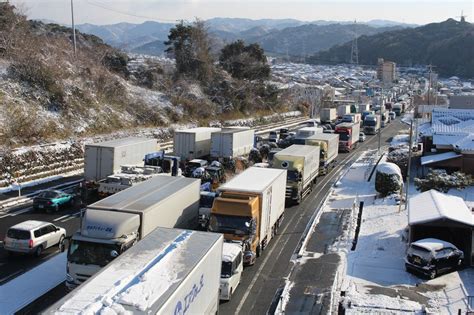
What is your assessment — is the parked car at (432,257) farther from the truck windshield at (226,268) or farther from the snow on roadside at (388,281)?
the truck windshield at (226,268)

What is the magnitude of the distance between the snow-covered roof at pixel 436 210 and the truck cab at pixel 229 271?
25.3 ft

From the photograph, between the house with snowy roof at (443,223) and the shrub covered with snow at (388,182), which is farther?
the shrub covered with snow at (388,182)

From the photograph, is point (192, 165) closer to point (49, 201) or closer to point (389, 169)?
point (49, 201)

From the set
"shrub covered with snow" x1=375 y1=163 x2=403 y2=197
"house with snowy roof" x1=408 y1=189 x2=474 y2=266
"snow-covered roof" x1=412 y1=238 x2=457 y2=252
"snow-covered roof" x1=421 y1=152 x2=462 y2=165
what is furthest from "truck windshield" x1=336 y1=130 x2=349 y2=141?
"snow-covered roof" x1=412 y1=238 x2=457 y2=252

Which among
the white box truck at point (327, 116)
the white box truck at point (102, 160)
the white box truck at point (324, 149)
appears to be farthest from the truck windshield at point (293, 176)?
the white box truck at point (327, 116)

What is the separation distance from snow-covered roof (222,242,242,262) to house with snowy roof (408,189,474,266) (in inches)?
295

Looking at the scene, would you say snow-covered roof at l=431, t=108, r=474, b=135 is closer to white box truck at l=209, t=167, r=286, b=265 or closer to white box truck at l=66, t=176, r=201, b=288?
white box truck at l=209, t=167, r=286, b=265

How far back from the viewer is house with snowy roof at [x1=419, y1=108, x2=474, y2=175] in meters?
35.6

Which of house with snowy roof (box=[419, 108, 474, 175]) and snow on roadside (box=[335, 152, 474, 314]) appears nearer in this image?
snow on roadside (box=[335, 152, 474, 314])

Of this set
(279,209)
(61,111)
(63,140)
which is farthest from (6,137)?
(279,209)

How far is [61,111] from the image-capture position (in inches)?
1657

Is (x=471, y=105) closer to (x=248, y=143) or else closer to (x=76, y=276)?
(x=248, y=143)

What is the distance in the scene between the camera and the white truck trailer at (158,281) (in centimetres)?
873

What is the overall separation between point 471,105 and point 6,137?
48.9 meters
